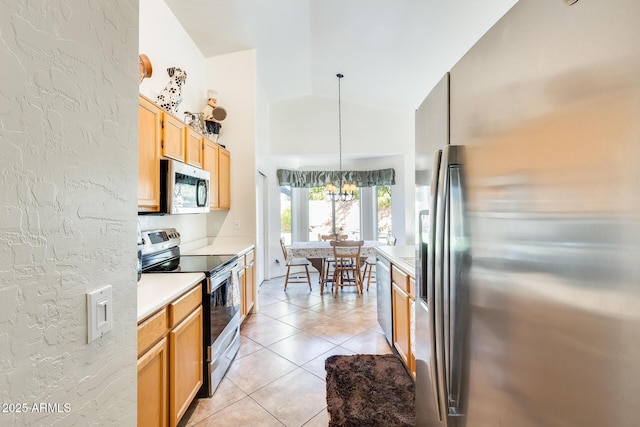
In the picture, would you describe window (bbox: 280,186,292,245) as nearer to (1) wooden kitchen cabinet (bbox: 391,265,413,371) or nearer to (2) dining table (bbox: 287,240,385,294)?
(2) dining table (bbox: 287,240,385,294)

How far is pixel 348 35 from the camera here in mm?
3322

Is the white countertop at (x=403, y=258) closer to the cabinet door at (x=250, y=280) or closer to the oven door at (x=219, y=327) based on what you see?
the oven door at (x=219, y=327)

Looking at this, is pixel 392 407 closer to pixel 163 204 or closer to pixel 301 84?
pixel 163 204

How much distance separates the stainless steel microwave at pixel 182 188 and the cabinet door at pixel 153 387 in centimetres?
103

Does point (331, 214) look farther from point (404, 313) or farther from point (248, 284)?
point (404, 313)

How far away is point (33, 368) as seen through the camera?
479mm

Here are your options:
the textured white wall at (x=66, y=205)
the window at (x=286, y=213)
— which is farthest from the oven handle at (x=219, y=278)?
the window at (x=286, y=213)

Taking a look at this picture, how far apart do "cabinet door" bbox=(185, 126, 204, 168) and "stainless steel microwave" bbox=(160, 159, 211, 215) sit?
0.11m

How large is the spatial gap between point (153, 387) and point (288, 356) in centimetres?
141

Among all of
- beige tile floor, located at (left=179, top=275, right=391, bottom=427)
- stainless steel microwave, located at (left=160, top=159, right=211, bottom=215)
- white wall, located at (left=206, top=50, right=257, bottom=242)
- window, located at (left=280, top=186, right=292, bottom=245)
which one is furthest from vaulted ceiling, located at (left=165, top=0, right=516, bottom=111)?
beige tile floor, located at (left=179, top=275, right=391, bottom=427)

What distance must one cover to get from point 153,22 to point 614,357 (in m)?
3.41

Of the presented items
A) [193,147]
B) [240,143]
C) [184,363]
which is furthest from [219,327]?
[240,143]

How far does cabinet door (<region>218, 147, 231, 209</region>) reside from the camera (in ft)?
10.9

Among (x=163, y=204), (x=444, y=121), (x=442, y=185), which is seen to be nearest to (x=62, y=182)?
(x=442, y=185)
